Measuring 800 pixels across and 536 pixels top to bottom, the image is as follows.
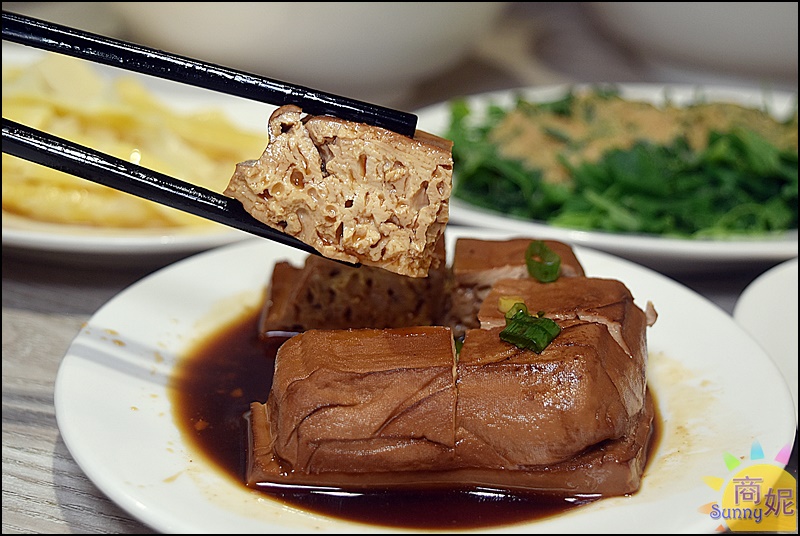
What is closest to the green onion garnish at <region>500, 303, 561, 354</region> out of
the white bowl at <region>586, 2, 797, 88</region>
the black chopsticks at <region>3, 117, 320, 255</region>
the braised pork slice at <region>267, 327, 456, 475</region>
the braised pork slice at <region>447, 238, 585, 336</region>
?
the braised pork slice at <region>267, 327, 456, 475</region>

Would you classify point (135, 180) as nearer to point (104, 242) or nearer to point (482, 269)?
point (482, 269)

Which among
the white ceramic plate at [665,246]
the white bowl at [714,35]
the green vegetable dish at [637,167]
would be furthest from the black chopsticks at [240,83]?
the white bowl at [714,35]

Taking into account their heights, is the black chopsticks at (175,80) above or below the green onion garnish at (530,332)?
above

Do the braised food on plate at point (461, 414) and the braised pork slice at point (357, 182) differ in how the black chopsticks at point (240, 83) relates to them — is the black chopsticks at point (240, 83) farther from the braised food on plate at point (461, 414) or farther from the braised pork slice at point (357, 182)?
the braised food on plate at point (461, 414)

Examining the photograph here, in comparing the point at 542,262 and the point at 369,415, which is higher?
the point at 542,262

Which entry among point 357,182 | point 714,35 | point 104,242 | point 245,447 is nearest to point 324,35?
point 104,242

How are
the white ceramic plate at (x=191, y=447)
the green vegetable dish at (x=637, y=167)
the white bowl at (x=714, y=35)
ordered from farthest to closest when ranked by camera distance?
the white bowl at (x=714, y=35) → the green vegetable dish at (x=637, y=167) → the white ceramic plate at (x=191, y=447)
